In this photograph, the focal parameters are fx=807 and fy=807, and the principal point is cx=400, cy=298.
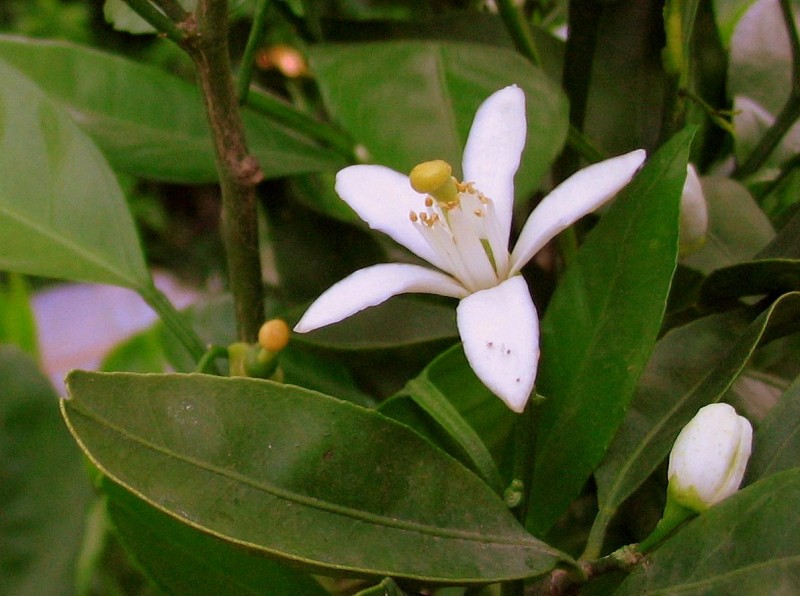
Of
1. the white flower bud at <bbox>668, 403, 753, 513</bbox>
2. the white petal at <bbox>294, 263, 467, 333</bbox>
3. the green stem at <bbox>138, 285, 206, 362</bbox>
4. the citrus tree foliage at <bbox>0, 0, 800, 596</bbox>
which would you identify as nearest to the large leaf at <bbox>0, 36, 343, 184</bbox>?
the citrus tree foliage at <bbox>0, 0, 800, 596</bbox>

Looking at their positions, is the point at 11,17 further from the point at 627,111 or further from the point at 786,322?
the point at 786,322

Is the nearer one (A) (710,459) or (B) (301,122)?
(A) (710,459)

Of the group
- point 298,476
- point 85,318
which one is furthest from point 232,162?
point 85,318

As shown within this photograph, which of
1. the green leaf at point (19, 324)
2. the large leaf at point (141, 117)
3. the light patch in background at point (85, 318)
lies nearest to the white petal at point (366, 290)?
the large leaf at point (141, 117)

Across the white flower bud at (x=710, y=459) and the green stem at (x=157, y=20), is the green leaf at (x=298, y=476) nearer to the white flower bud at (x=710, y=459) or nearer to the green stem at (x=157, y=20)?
the white flower bud at (x=710, y=459)

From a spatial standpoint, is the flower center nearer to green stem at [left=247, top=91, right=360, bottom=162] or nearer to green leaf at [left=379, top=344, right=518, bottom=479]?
green leaf at [left=379, top=344, right=518, bottom=479]

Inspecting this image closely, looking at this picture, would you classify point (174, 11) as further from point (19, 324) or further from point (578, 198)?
point (19, 324)

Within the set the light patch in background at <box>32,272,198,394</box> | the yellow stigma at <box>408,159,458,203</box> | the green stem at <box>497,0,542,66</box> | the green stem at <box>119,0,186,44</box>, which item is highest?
the green stem at <box>119,0,186,44</box>

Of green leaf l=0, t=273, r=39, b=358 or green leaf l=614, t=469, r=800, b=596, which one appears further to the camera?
green leaf l=0, t=273, r=39, b=358
